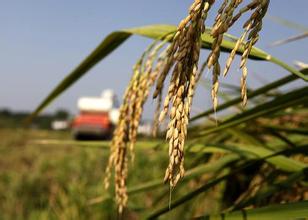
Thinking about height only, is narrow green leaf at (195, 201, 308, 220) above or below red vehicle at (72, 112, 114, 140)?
above

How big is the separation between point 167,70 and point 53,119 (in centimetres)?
3565

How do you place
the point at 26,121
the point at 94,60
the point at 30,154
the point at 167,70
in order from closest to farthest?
the point at 167,70 → the point at 94,60 → the point at 26,121 → the point at 30,154

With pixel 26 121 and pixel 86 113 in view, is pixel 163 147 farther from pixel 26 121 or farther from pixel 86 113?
pixel 86 113

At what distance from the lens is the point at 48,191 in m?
4.20

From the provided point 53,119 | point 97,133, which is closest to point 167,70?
point 97,133

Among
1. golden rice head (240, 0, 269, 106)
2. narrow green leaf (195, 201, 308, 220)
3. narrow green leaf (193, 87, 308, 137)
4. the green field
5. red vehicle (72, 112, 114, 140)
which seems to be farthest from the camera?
red vehicle (72, 112, 114, 140)

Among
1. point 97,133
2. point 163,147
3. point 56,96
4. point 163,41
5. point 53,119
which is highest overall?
point 163,41

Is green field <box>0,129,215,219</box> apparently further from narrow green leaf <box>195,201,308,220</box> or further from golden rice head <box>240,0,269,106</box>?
golden rice head <box>240,0,269,106</box>

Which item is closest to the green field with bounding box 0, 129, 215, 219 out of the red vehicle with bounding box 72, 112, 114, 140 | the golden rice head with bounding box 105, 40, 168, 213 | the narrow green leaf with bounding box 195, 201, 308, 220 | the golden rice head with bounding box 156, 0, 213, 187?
A: the golden rice head with bounding box 105, 40, 168, 213

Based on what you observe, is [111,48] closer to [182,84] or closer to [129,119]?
[129,119]

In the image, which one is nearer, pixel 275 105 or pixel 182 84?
pixel 182 84

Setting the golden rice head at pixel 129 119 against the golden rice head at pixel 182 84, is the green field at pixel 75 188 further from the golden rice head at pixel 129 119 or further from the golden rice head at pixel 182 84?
the golden rice head at pixel 182 84

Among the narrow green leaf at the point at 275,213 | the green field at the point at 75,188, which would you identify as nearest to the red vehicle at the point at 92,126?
the green field at the point at 75,188

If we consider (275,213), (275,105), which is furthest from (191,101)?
(275,105)
